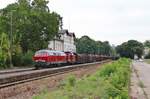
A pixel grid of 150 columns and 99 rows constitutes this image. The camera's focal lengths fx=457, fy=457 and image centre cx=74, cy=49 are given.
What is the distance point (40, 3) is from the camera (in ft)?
292

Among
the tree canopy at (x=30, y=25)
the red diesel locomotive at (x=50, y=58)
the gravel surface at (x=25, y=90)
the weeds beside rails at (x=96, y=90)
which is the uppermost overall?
the tree canopy at (x=30, y=25)

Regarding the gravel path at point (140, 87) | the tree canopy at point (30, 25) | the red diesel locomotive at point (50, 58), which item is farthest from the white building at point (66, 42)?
the gravel path at point (140, 87)

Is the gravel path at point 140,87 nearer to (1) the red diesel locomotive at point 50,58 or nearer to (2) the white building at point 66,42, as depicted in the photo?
(1) the red diesel locomotive at point 50,58

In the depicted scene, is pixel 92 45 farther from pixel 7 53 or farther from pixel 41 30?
pixel 7 53

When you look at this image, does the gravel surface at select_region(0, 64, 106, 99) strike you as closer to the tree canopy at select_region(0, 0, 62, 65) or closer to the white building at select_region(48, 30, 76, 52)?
the tree canopy at select_region(0, 0, 62, 65)

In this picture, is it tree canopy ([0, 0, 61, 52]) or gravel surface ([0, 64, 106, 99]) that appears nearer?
gravel surface ([0, 64, 106, 99])

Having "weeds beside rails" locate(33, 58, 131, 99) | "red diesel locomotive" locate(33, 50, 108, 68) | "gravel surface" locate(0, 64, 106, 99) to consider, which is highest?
"red diesel locomotive" locate(33, 50, 108, 68)

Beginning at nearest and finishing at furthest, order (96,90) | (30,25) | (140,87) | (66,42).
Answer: (96,90) → (140,87) → (30,25) → (66,42)

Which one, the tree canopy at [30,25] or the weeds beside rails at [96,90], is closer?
the weeds beside rails at [96,90]

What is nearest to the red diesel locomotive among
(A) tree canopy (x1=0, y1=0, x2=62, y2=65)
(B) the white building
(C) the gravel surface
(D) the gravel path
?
(A) tree canopy (x1=0, y1=0, x2=62, y2=65)

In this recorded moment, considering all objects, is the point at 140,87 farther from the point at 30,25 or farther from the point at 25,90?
the point at 30,25

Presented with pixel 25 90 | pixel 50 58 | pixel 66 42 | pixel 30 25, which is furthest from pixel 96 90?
pixel 66 42

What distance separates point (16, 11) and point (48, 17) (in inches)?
239

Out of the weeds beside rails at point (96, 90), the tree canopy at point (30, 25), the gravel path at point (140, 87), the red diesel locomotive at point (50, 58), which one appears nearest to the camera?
the weeds beside rails at point (96, 90)
